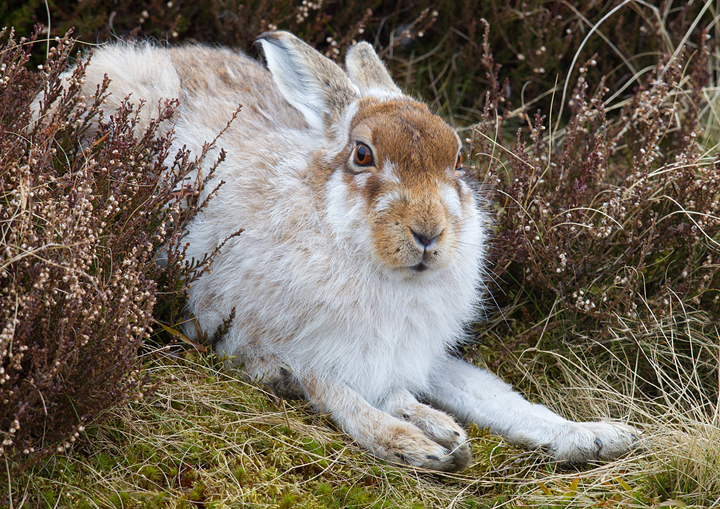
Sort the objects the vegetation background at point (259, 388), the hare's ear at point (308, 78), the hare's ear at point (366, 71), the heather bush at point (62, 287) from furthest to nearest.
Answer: the hare's ear at point (366, 71) < the hare's ear at point (308, 78) < the vegetation background at point (259, 388) < the heather bush at point (62, 287)

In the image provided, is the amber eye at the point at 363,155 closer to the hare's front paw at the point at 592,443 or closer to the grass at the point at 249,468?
the grass at the point at 249,468

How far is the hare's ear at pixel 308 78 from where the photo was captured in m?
3.96

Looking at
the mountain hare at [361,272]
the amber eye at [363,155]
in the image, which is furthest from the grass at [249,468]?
the amber eye at [363,155]

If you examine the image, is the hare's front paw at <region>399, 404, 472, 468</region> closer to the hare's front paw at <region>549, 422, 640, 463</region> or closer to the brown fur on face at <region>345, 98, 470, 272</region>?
the hare's front paw at <region>549, 422, 640, 463</region>

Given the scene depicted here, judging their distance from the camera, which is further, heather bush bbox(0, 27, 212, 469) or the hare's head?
the hare's head

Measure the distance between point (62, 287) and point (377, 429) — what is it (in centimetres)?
149

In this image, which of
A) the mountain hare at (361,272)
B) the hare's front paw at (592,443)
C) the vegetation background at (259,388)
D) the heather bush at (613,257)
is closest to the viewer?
the vegetation background at (259,388)

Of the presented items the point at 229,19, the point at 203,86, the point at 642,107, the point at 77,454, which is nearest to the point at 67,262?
the point at 77,454

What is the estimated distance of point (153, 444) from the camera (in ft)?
10.5

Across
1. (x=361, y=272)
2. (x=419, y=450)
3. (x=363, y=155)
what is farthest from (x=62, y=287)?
(x=419, y=450)

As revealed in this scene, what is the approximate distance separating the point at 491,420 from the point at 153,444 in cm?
168

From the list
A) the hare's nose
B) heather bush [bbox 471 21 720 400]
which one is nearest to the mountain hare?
the hare's nose

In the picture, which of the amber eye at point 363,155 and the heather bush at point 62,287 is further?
the amber eye at point 363,155

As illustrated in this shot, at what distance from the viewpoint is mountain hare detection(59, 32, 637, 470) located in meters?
3.44
